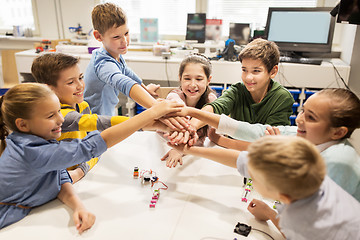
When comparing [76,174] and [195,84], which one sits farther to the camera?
[195,84]

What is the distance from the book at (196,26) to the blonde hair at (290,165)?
324 centimetres

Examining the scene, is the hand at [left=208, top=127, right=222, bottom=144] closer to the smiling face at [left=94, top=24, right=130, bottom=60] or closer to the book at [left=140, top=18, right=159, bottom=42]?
the smiling face at [left=94, top=24, right=130, bottom=60]

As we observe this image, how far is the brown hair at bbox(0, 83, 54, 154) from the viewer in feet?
3.36

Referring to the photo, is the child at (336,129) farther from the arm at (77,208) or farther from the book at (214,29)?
the book at (214,29)

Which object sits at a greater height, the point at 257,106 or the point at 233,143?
the point at 257,106

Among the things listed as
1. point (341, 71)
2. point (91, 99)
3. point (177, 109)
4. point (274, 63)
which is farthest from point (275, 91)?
point (341, 71)

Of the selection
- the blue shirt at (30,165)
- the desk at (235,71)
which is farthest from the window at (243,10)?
the blue shirt at (30,165)

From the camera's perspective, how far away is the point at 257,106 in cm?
158

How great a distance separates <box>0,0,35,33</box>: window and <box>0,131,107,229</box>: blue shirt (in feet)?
13.2

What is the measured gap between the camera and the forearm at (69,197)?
106 cm

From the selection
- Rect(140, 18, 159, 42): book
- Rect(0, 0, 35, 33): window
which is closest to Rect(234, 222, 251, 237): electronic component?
Rect(140, 18, 159, 42): book

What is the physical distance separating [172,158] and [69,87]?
620 mm

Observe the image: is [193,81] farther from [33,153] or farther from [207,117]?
[33,153]

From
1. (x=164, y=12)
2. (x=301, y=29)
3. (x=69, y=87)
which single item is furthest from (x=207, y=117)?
(x=164, y=12)
